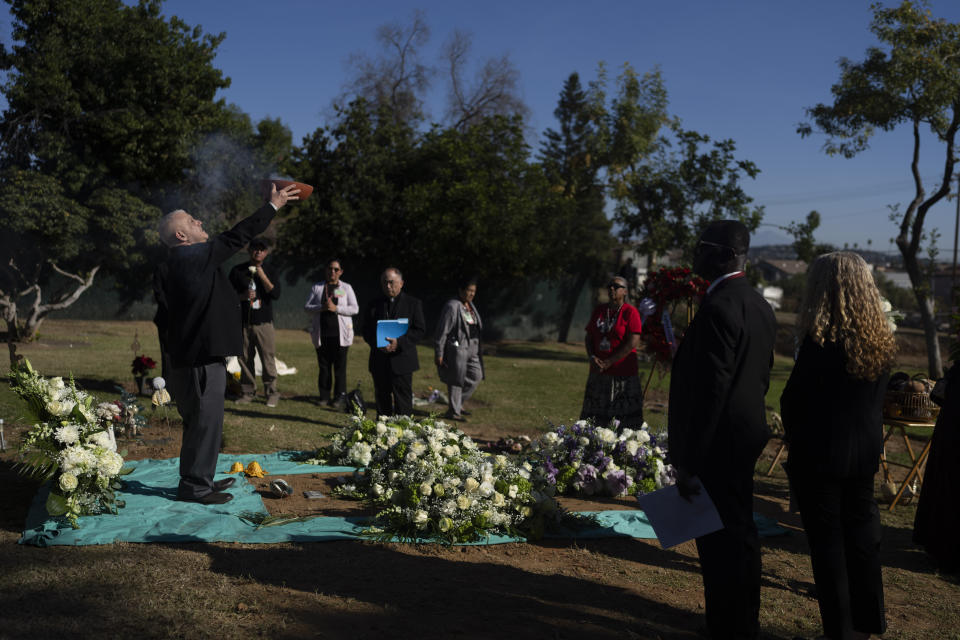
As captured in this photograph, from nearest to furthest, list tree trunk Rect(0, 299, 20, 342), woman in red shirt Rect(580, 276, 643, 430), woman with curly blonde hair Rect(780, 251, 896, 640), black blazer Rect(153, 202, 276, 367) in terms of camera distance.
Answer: woman with curly blonde hair Rect(780, 251, 896, 640)
black blazer Rect(153, 202, 276, 367)
woman in red shirt Rect(580, 276, 643, 430)
tree trunk Rect(0, 299, 20, 342)

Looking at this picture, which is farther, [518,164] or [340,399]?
[518,164]

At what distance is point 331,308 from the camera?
32.1ft

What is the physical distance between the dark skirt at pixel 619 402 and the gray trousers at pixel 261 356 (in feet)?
15.6

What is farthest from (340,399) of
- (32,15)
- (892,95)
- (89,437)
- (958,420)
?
(892,95)

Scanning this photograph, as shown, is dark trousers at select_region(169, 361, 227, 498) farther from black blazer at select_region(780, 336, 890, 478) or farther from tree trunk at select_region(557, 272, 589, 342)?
tree trunk at select_region(557, 272, 589, 342)

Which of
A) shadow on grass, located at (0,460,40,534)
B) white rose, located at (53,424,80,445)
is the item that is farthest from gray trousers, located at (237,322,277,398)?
white rose, located at (53,424,80,445)

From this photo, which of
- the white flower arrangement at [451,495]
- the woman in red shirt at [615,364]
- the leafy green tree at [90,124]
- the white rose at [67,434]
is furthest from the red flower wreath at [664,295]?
the leafy green tree at [90,124]

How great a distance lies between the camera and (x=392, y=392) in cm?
822

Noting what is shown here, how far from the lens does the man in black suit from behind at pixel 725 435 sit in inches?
132

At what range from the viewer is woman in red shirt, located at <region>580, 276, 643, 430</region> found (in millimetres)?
7340

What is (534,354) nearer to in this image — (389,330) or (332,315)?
(332,315)

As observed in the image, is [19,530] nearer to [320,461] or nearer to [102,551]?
[102,551]

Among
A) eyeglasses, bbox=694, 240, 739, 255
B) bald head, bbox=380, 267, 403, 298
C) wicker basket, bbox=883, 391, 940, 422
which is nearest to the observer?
eyeglasses, bbox=694, 240, 739, 255

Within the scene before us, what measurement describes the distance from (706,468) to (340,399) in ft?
24.7
